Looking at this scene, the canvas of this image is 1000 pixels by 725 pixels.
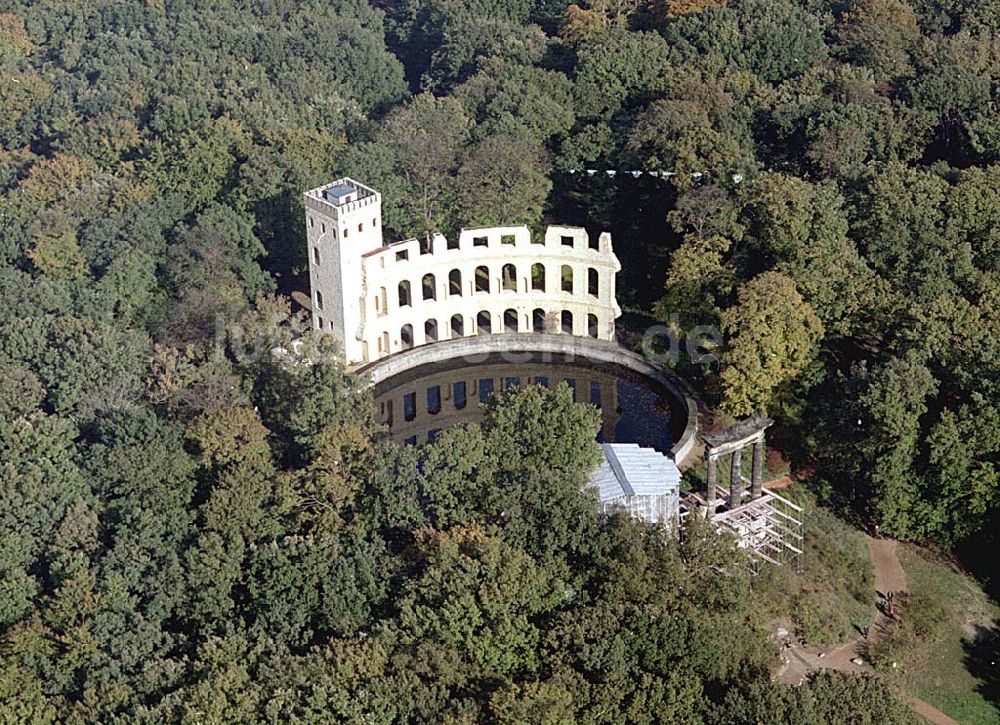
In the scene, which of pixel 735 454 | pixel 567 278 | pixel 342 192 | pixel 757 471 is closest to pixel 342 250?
pixel 342 192

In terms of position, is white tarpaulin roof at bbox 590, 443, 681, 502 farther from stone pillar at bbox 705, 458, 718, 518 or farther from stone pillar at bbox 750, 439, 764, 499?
stone pillar at bbox 750, 439, 764, 499

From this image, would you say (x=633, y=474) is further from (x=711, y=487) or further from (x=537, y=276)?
(x=537, y=276)

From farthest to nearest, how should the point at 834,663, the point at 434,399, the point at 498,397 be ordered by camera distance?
the point at 434,399 < the point at 498,397 < the point at 834,663

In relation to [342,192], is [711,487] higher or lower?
lower

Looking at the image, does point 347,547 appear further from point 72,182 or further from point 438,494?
point 72,182

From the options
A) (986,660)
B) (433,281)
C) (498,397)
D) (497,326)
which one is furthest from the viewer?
(433,281)

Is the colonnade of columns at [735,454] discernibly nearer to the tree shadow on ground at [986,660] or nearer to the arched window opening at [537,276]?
the tree shadow on ground at [986,660]

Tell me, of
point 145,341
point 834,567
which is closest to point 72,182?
point 145,341
